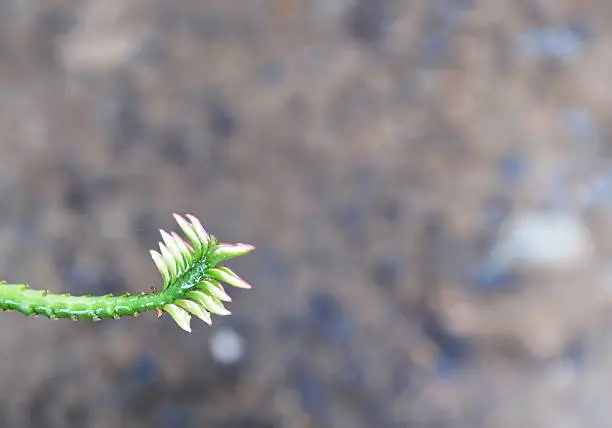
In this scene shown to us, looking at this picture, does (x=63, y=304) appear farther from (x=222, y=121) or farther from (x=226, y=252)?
(x=222, y=121)

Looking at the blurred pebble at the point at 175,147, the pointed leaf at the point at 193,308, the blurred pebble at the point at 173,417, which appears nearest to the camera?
the pointed leaf at the point at 193,308

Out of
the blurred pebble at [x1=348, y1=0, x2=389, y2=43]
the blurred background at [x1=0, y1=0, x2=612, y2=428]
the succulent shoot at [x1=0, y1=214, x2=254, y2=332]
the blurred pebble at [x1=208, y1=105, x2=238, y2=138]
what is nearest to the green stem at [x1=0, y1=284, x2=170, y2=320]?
the succulent shoot at [x1=0, y1=214, x2=254, y2=332]

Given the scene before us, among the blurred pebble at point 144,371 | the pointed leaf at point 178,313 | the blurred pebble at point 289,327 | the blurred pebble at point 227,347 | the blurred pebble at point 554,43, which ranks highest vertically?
the blurred pebble at point 554,43

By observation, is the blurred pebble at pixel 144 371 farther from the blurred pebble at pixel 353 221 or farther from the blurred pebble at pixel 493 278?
the blurred pebble at pixel 493 278

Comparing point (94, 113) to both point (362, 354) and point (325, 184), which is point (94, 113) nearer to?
point (325, 184)

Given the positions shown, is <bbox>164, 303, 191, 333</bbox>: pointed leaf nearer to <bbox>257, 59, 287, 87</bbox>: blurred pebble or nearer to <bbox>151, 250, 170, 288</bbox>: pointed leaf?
<bbox>151, 250, 170, 288</bbox>: pointed leaf

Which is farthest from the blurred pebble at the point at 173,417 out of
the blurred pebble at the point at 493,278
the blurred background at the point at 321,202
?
the blurred pebble at the point at 493,278
